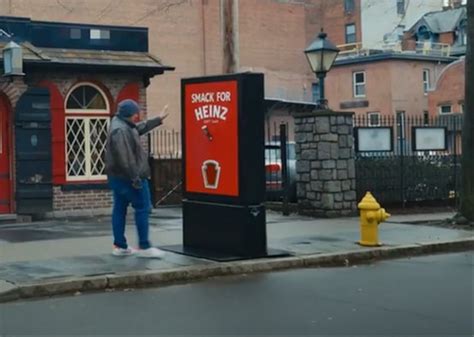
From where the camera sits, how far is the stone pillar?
15.6 m

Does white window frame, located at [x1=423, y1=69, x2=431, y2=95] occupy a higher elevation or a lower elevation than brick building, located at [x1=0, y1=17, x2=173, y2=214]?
higher

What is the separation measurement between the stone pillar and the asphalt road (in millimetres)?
5934

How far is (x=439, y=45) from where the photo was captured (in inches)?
2254

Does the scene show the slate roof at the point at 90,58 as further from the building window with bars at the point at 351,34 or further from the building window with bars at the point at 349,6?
the building window with bars at the point at 349,6

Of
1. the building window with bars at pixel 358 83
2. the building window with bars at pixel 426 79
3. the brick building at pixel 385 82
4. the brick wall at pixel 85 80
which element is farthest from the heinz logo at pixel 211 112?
the building window with bars at pixel 426 79

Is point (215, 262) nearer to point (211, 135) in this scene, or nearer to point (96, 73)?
point (211, 135)

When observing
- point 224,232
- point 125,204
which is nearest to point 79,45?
point 125,204

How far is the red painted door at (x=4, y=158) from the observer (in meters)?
15.7

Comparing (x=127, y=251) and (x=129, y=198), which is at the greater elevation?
(x=129, y=198)

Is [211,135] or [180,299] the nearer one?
[180,299]

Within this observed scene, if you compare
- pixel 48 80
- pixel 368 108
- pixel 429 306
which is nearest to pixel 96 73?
pixel 48 80

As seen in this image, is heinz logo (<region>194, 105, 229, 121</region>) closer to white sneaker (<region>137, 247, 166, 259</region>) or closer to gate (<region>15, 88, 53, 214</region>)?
white sneaker (<region>137, 247, 166, 259</region>)

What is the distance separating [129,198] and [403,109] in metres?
42.2

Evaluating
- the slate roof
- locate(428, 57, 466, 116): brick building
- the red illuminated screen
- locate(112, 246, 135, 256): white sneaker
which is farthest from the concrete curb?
locate(428, 57, 466, 116): brick building
